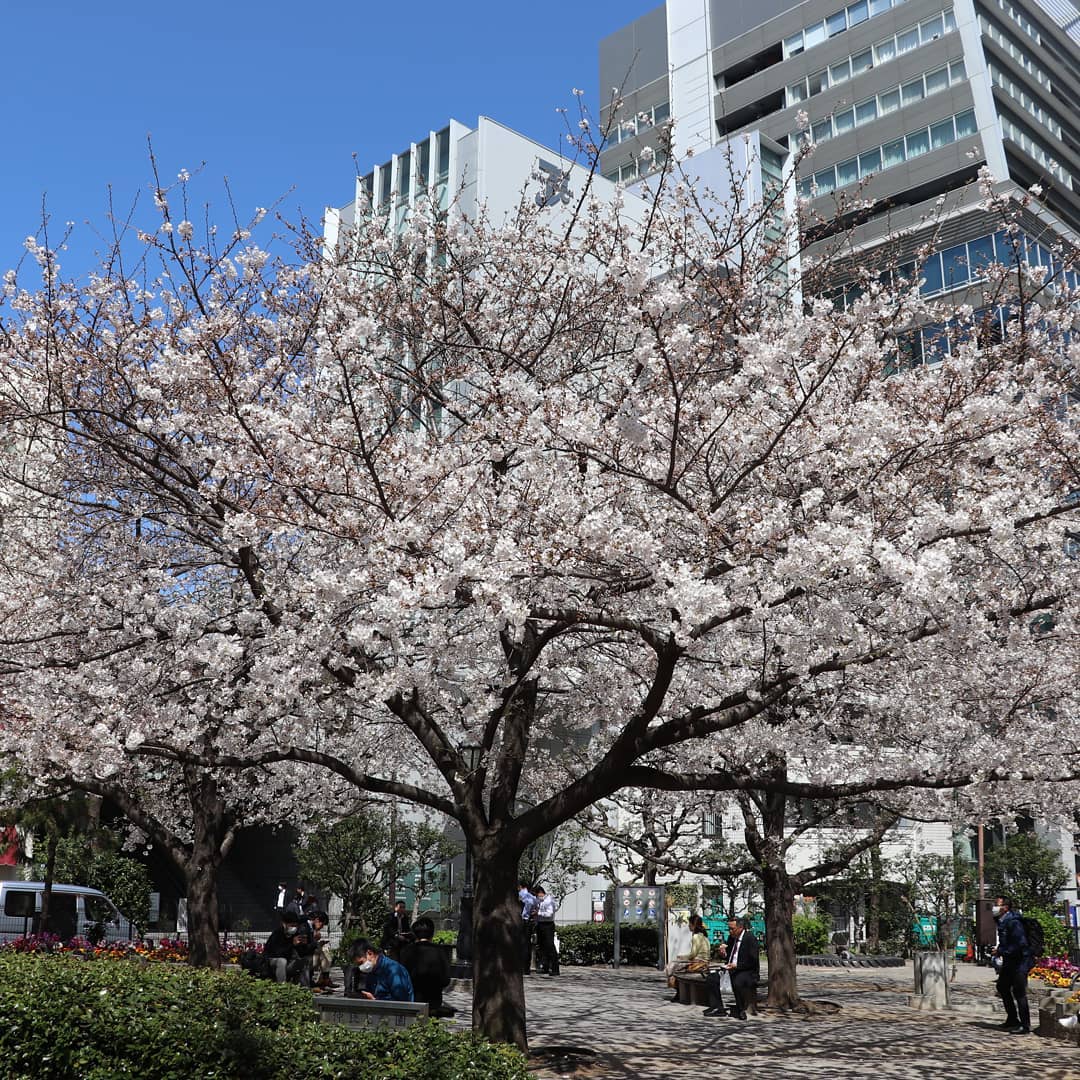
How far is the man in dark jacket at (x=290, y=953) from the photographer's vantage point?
46.5 feet

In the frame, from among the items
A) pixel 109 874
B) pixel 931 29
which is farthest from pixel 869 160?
pixel 109 874

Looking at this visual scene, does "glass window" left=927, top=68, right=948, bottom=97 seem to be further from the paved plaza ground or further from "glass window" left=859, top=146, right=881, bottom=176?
the paved plaza ground

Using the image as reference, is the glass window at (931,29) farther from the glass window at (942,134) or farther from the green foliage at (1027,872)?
the green foliage at (1027,872)

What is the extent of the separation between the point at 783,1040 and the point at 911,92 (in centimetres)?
5958

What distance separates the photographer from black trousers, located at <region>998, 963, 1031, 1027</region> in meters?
14.8

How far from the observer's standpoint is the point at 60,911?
2161cm

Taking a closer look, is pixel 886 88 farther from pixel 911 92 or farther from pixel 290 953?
pixel 290 953

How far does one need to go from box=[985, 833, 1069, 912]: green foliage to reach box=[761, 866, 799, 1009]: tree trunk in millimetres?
21275

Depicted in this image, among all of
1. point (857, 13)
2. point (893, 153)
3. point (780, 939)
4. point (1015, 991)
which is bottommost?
point (1015, 991)

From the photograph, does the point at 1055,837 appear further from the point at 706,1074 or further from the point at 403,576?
the point at 403,576

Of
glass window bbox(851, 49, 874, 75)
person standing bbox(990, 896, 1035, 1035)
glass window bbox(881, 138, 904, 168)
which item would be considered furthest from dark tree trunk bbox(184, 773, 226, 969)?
glass window bbox(851, 49, 874, 75)

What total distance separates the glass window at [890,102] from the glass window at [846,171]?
3097 millimetres

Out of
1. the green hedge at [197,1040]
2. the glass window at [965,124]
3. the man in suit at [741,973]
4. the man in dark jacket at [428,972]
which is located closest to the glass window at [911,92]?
the glass window at [965,124]

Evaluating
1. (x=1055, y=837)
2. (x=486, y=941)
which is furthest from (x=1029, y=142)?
(x=486, y=941)
